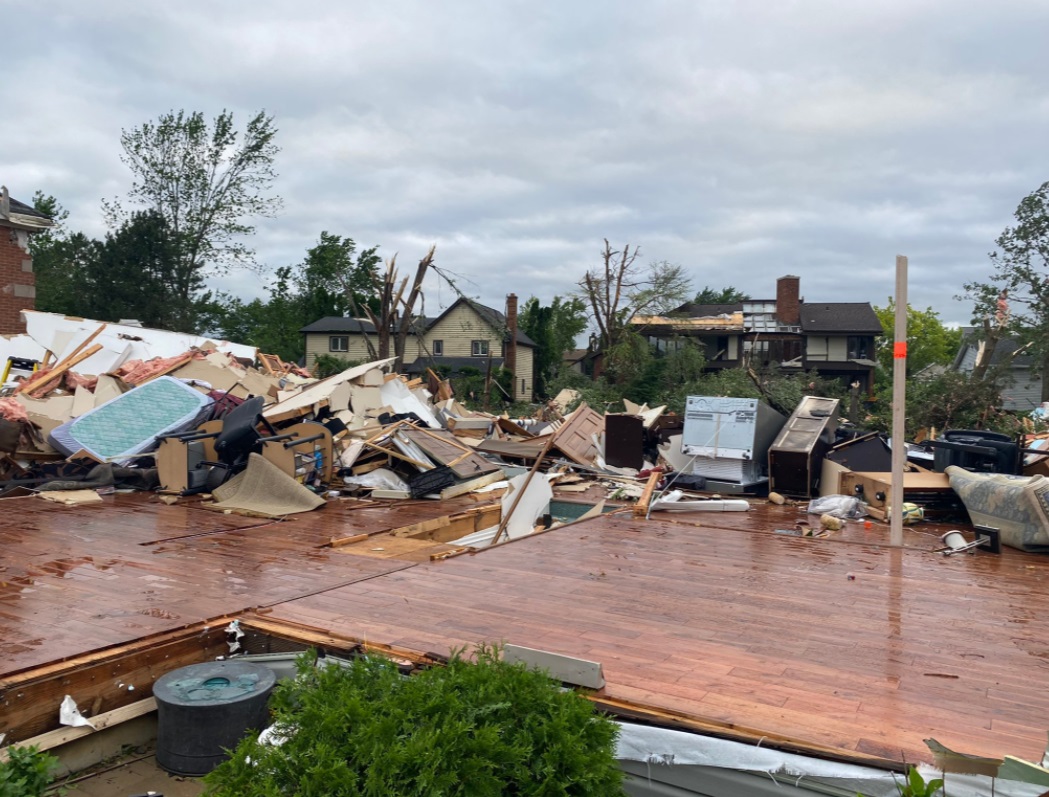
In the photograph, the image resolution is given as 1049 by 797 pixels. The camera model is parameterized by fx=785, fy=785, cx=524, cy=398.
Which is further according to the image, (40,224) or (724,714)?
(40,224)

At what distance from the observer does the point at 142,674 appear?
3.95 meters

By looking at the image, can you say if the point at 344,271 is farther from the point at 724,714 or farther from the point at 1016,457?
the point at 724,714

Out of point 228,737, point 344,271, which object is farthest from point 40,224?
point 344,271

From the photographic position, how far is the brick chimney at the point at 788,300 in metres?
39.9

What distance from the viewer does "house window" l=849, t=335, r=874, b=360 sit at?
3953cm

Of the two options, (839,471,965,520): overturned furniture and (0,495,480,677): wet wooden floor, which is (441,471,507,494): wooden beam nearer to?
(0,495,480,677): wet wooden floor

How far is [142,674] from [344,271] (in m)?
45.9

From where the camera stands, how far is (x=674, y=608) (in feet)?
15.4

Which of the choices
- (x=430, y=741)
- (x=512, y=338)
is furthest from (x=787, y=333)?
(x=430, y=741)

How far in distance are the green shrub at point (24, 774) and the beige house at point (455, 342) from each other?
3724 centimetres

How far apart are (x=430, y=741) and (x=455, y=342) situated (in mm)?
42782

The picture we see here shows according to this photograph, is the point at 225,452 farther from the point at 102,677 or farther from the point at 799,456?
the point at 799,456

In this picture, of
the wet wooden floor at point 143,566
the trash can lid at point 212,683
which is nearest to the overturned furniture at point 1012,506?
the wet wooden floor at point 143,566

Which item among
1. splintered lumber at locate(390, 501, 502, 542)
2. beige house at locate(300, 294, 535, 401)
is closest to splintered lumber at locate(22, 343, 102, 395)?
splintered lumber at locate(390, 501, 502, 542)
